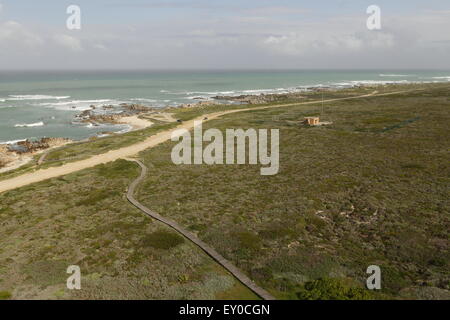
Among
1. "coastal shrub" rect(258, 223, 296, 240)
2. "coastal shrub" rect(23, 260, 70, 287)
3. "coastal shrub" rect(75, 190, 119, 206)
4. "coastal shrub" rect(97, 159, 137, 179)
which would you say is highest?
"coastal shrub" rect(97, 159, 137, 179)

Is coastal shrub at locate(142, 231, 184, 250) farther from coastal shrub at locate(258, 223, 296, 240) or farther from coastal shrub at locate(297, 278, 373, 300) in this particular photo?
coastal shrub at locate(297, 278, 373, 300)

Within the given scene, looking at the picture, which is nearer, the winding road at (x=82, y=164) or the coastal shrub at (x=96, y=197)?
the coastal shrub at (x=96, y=197)

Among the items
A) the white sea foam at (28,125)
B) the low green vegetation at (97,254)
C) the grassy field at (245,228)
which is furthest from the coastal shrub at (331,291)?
the white sea foam at (28,125)

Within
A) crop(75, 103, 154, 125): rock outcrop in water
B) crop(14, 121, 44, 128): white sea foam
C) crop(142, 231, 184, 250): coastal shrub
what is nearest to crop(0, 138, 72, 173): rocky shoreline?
crop(14, 121, 44, 128): white sea foam

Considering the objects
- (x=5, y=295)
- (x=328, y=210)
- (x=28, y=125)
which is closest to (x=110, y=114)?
(x=28, y=125)

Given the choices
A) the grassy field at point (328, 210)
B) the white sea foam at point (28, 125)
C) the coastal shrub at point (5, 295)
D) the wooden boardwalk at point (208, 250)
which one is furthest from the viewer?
→ the white sea foam at point (28, 125)

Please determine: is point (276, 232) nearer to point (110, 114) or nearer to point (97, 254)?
point (97, 254)

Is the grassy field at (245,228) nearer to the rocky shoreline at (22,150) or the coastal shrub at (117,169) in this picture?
the coastal shrub at (117,169)

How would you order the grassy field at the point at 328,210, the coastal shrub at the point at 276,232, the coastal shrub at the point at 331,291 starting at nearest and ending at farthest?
1. the coastal shrub at the point at 331,291
2. the grassy field at the point at 328,210
3. the coastal shrub at the point at 276,232
